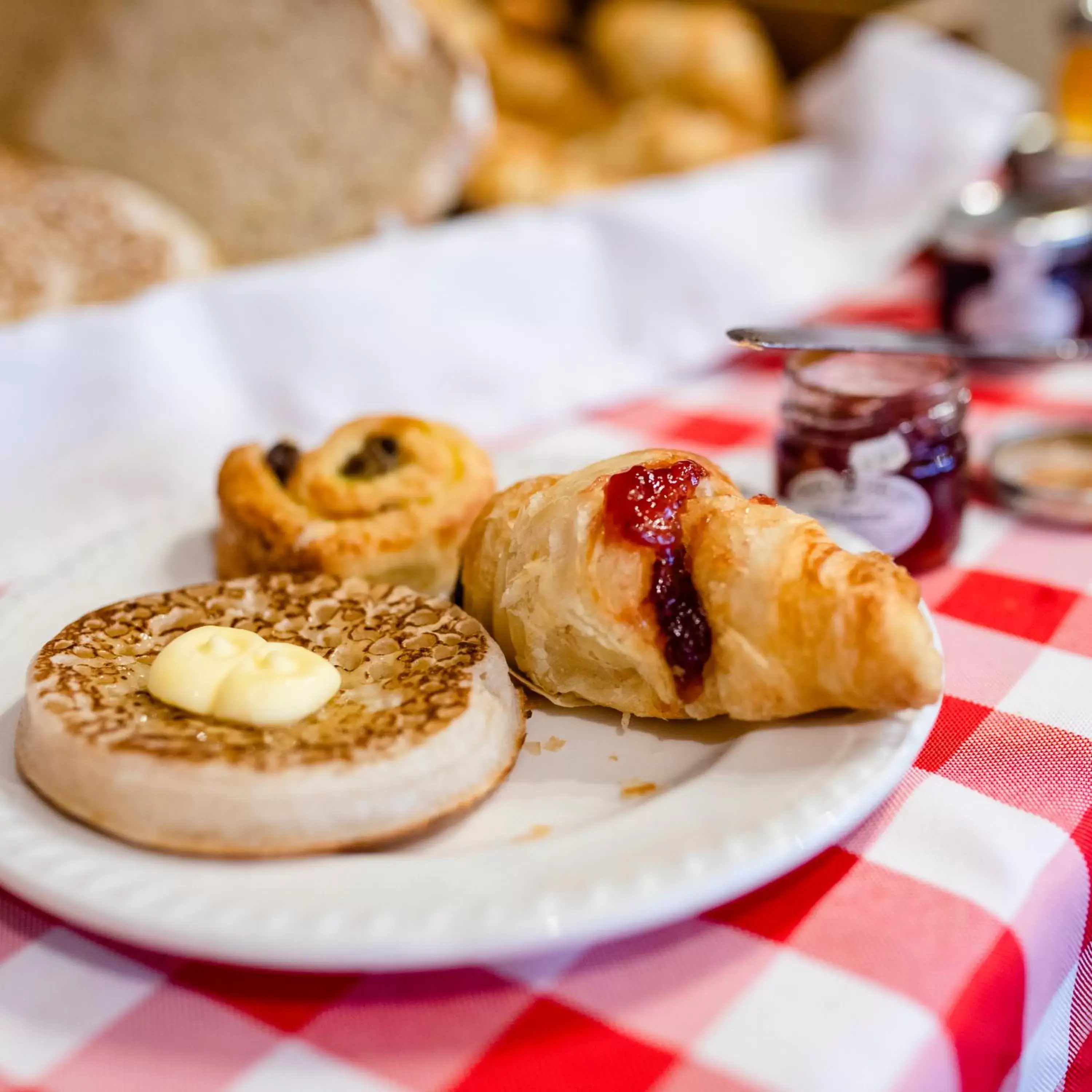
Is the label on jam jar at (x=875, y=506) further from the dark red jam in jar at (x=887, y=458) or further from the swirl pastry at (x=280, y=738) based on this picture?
the swirl pastry at (x=280, y=738)

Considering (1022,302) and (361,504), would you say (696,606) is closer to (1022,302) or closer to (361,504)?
(361,504)

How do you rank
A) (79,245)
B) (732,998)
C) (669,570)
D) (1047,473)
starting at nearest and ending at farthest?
(732,998)
(669,570)
(1047,473)
(79,245)

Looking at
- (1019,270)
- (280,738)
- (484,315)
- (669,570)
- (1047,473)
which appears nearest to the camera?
(280,738)

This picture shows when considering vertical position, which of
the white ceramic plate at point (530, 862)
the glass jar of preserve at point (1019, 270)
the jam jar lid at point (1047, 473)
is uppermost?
the white ceramic plate at point (530, 862)

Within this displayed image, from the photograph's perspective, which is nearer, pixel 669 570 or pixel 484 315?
pixel 669 570

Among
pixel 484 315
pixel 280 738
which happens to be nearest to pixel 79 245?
pixel 484 315

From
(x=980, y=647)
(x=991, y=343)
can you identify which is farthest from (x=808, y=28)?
(x=980, y=647)

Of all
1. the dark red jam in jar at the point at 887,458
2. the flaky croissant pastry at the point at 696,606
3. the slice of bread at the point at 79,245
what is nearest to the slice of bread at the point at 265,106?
the slice of bread at the point at 79,245
